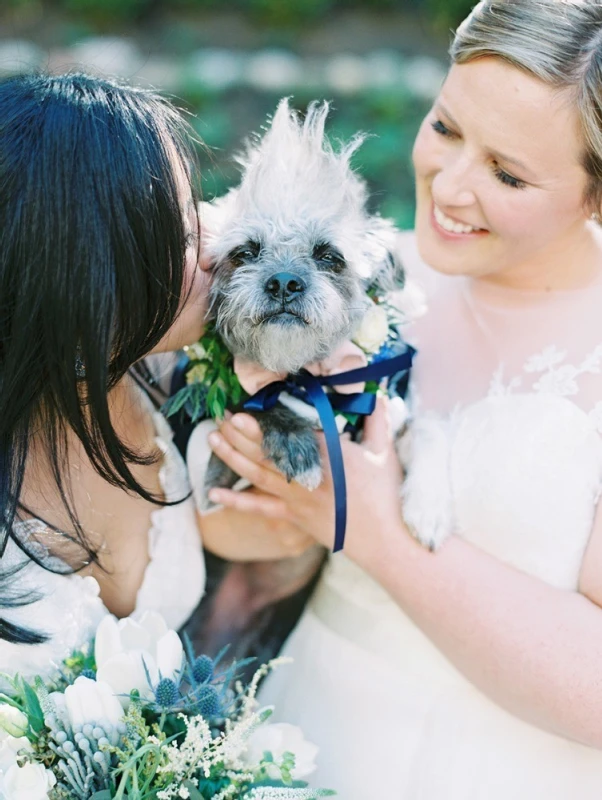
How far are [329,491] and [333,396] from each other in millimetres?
249

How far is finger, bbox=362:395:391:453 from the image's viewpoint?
2293 millimetres

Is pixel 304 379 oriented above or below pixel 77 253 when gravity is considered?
below

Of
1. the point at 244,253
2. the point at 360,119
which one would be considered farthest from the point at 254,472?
the point at 360,119

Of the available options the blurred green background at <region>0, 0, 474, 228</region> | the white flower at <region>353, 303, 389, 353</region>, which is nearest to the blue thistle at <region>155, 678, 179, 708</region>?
the white flower at <region>353, 303, 389, 353</region>

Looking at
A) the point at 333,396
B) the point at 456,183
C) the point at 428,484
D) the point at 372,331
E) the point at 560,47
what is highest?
the point at 560,47

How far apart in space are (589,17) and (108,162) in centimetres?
119

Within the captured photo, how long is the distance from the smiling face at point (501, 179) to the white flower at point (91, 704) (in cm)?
131

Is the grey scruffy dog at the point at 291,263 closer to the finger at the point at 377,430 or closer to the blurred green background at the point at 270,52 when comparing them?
the finger at the point at 377,430

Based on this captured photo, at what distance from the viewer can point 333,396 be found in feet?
7.43

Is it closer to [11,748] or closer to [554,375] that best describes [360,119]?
[554,375]

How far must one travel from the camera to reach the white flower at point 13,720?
1582mm

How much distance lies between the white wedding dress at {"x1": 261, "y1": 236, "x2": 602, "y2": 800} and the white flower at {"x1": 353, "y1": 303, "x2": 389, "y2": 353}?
9.9 inches

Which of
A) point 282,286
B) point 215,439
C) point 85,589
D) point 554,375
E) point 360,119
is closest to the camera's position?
point 85,589

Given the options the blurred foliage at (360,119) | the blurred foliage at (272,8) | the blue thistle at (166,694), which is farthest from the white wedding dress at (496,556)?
the blurred foliage at (272,8)
